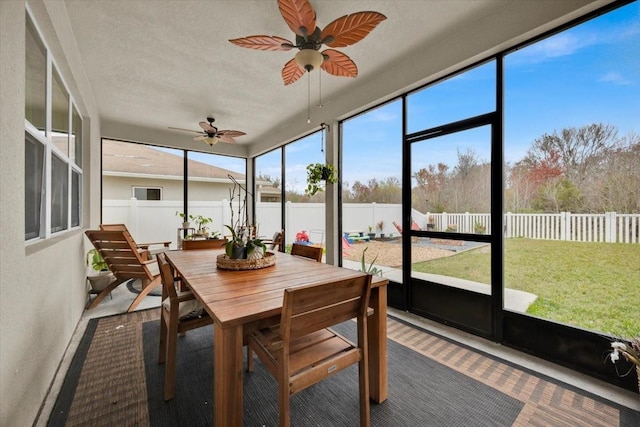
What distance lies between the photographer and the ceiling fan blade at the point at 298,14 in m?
1.70

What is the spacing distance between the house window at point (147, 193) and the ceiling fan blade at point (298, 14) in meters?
5.08

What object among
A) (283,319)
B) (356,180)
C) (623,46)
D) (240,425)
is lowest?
(240,425)

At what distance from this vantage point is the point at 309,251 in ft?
7.90

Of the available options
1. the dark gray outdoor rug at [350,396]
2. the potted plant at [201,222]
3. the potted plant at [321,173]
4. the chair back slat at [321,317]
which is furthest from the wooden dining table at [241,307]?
the potted plant at [201,222]

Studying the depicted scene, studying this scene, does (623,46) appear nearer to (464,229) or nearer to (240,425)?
(464,229)

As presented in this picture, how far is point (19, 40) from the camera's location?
4.23 feet

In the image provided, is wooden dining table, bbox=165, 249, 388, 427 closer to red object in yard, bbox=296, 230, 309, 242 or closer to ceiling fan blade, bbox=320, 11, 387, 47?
ceiling fan blade, bbox=320, 11, 387, 47

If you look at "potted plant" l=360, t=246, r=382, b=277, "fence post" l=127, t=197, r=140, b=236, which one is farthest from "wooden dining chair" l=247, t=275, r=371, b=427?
"fence post" l=127, t=197, r=140, b=236

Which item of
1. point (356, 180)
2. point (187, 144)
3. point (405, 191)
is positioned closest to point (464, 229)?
point (405, 191)

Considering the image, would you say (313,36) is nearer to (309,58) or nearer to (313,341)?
(309,58)

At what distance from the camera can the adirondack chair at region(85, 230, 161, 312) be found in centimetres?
300

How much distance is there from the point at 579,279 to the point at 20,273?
3.43 m

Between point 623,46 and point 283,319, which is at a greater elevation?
point 623,46

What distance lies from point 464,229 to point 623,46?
1607mm
